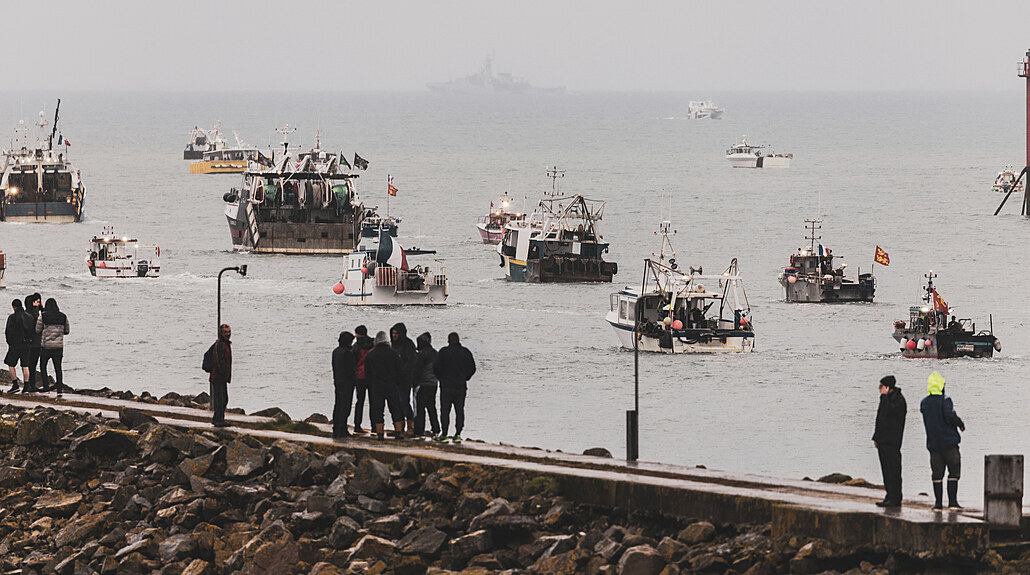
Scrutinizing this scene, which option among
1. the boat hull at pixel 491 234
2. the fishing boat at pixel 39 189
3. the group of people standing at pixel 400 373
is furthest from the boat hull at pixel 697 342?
the fishing boat at pixel 39 189

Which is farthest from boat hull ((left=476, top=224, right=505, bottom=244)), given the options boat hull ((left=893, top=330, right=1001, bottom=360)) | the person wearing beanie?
the person wearing beanie

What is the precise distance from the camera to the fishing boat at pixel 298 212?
379 feet

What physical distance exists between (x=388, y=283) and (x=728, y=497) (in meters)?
62.0

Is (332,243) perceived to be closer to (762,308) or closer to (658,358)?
(762,308)

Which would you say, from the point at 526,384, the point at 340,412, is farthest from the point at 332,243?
the point at 340,412

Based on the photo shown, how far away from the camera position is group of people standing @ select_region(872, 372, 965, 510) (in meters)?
19.4

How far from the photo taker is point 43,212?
13675 cm

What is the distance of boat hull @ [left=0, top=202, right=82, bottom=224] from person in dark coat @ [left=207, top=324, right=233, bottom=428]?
11261cm

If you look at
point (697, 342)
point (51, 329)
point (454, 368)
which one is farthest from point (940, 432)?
point (697, 342)

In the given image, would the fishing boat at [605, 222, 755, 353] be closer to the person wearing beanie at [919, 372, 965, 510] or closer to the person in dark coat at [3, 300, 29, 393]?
the person in dark coat at [3, 300, 29, 393]

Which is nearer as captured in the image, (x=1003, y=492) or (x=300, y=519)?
(x=1003, y=492)

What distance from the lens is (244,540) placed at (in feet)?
77.0

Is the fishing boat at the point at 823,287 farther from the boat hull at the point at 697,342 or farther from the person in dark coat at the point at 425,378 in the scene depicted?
the person in dark coat at the point at 425,378

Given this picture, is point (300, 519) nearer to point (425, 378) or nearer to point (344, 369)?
point (344, 369)
